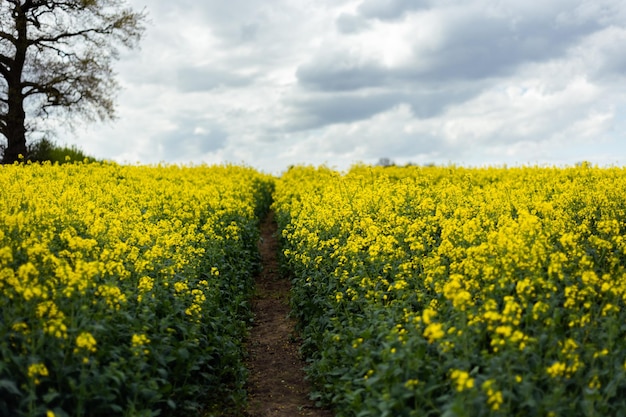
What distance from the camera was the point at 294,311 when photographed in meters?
12.3

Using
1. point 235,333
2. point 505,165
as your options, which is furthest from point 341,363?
point 505,165

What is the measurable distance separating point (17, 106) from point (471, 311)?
29602 millimetres

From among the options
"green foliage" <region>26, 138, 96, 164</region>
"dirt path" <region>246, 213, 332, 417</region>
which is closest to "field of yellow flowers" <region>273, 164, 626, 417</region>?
"dirt path" <region>246, 213, 332, 417</region>

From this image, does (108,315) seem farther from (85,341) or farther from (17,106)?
(17,106)

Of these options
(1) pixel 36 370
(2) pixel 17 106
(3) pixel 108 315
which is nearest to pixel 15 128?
(2) pixel 17 106

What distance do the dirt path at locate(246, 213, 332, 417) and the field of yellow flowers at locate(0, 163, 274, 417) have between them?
353 mm

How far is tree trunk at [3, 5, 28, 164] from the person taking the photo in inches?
1197

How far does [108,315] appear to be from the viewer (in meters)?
7.18

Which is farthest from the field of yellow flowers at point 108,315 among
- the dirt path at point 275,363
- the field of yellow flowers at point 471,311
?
the field of yellow flowers at point 471,311

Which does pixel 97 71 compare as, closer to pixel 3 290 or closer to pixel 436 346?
pixel 3 290

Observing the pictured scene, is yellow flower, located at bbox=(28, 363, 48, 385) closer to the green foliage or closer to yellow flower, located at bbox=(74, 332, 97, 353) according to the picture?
yellow flower, located at bbox=(74, 332, 97, 353)

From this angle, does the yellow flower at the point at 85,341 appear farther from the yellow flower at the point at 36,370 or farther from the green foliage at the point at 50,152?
the green foliage at the point at 50,152

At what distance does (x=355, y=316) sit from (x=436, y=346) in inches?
107

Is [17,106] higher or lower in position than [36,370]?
higher
